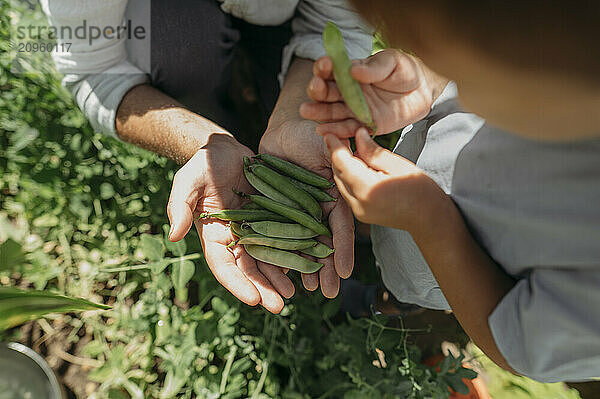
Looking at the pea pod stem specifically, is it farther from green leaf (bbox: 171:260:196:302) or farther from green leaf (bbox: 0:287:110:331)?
green leaf (bbox: 0:287:110:331)

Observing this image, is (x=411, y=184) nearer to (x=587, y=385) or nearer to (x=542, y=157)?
(x=542, y=157)

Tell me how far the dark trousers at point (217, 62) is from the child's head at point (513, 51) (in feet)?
5.25

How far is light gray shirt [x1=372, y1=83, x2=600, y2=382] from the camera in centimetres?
112

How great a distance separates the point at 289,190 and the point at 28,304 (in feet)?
3.19

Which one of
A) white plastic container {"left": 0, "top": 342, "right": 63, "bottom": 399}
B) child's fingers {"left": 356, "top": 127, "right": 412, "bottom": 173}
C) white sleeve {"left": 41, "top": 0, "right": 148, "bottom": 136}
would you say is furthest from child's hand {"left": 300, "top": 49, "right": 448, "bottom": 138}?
white plastic container {"left": 0, "top": 342, "right": 63, "bottom": 399}

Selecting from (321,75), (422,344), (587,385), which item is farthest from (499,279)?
(587,385)

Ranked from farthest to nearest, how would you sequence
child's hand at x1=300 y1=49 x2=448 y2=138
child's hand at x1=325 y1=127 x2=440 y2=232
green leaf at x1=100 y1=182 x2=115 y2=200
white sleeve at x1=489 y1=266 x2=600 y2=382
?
green leaf at x1=100 y1=182 x2=115 y2=200
child's hand at x1=300 y1=49 x2=448 y2=138
child's hand at x1=325 y1=127 x2=440 y2=232
white sleeve at x1=489 y1=266 x2=600 y2=382

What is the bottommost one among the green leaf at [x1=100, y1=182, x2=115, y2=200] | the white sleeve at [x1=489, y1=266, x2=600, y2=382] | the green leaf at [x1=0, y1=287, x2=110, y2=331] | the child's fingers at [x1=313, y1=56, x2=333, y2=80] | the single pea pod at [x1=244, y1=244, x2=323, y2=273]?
the green leaf at [x1=100, y1=182, x2=115, y2=200]

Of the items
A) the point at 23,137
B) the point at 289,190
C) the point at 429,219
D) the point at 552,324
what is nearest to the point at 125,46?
the point at 23,137

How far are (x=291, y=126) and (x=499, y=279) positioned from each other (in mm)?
968

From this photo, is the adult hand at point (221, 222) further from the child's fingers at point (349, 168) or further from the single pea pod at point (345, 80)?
the single pea pod at point (345, 80)

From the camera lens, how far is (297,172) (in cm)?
177

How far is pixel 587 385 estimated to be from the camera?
2.55 meters

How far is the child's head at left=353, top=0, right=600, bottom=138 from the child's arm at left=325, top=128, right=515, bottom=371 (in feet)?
1.19
